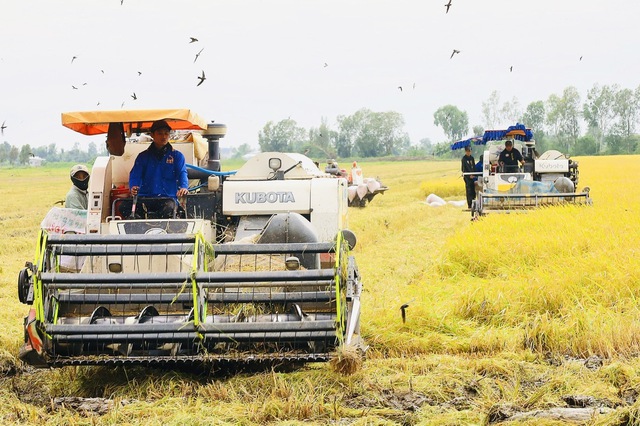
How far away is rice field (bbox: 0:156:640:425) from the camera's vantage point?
432 centimetres

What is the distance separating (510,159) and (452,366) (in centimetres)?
1360

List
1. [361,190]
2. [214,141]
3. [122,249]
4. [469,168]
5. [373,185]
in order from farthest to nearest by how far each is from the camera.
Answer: [373,185] < [361,190] < [469,168] < [214,141] < [122,249]

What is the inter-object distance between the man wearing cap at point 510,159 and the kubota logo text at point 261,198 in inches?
454

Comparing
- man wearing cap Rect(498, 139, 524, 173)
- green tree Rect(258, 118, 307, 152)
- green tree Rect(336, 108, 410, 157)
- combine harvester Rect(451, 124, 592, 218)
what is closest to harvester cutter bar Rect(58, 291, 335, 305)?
combine harvester Rect(451, 124, 592, 218)

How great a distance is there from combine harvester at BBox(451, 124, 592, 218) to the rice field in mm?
5227

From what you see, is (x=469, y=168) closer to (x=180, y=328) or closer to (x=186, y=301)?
(x=186, y=301)

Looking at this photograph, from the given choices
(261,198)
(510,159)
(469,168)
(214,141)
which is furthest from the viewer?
(469,168)

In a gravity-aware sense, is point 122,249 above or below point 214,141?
below

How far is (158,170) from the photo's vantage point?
7055mm

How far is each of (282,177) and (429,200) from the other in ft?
53.1

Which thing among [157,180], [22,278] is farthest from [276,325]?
[157,180]

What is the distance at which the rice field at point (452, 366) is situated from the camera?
432 cm

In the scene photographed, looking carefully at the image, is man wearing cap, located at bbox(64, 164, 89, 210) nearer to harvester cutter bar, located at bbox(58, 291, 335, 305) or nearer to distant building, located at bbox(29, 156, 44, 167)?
harvester cutter bar, located at bbox(58, 291, 335, 305)

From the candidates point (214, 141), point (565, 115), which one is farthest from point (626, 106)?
point (214, 141)
